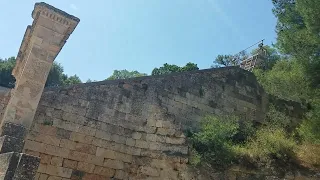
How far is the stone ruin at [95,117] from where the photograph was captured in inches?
288

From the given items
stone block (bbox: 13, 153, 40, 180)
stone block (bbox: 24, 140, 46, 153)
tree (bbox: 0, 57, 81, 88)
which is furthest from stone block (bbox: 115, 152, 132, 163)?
tree (bbox: 0, 57, 81, 88)

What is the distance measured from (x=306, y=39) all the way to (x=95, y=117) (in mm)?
6565

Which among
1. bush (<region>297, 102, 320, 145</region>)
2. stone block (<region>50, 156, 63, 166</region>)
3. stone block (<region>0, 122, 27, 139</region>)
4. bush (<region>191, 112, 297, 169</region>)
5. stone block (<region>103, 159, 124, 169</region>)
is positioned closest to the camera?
stone block (<region>0, 122, 27, 139</region>)

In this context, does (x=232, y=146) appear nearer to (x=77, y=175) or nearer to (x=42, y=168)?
(x=77, y=175)

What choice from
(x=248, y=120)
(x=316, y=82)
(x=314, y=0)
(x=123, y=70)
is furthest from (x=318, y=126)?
(x=123, y=70)

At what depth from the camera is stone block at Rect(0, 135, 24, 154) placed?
5.82 m

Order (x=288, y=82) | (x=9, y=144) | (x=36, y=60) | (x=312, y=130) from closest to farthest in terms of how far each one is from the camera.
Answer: (x=9, y=144) → (x=36, y=60) → (x=312, y=130) → (x=288, y=82)

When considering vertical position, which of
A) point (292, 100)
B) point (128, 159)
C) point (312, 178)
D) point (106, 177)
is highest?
point (292, 100)

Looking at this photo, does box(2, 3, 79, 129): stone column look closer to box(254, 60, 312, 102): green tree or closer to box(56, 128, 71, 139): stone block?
box(56, 128, 71, 139): stone block

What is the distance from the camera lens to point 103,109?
9141 millimetres

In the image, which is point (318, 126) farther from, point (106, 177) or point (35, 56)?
point (35, 56)

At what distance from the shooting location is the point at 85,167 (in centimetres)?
854

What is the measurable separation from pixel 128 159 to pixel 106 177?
0.74 meters

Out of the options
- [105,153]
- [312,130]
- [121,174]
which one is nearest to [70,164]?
[105,153]
